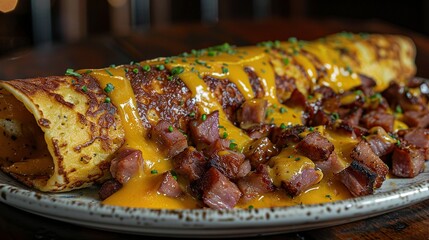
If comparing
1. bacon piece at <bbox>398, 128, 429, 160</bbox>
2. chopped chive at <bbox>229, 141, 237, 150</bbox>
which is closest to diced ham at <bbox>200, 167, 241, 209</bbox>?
chopped chive at <bbox>229, 141, 237, 150</bbox>

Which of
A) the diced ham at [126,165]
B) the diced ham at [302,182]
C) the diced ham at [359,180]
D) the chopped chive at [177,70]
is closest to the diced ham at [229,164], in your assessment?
the diced ham at [302,182]

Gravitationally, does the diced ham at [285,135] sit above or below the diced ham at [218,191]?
above

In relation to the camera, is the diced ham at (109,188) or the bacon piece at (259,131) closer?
the diced ham at (109,188)

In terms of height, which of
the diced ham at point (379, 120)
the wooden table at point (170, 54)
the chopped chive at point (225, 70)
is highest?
the chopped chive at point (225, 70)

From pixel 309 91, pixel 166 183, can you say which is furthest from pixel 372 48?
pixel 166 183

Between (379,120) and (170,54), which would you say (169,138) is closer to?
(379,120)

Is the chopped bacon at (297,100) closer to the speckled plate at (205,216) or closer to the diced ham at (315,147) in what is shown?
the diced ham at (315,147)

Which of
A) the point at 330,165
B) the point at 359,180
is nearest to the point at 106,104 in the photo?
the point at 330,165
